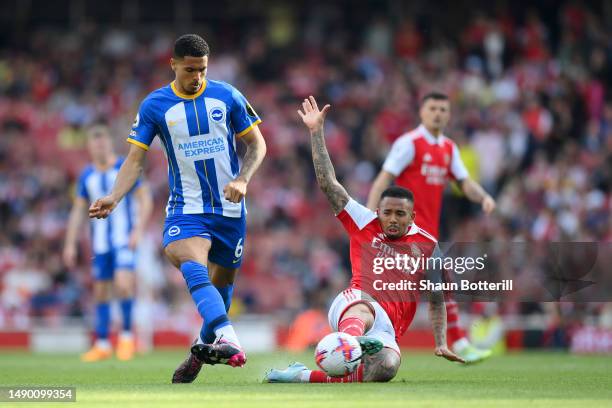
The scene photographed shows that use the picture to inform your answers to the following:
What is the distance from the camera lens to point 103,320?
13594 mm

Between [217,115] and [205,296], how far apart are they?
4.36ft

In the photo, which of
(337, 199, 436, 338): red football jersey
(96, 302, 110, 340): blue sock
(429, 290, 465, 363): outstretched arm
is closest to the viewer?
(337, 199, 436, 338): red football jersey

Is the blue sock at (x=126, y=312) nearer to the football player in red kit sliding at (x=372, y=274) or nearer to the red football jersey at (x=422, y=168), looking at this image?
the red football jersey at (x=422, y=168)

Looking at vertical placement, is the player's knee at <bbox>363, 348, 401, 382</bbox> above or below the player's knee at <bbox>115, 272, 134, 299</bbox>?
below

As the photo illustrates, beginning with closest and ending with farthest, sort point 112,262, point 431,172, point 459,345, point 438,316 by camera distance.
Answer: point 438,316
point 459,345
point 431,172
point 112,262

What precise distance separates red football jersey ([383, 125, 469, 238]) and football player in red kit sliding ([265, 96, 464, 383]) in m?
2.42

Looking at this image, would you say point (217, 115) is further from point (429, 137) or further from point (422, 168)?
point (429, 137)

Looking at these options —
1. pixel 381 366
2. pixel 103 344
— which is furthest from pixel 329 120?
pixel 381 366

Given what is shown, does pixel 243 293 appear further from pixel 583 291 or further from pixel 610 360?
pixel 583 291

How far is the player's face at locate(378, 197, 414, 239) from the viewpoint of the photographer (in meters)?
8.37

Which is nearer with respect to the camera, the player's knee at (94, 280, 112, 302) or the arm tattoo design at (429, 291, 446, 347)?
the arm tattoo design at (429, 291, 446, 347)

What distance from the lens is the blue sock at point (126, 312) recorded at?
1374 centimetres

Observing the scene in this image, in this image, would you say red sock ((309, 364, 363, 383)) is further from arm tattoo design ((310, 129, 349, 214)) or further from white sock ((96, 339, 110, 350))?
white sock ((96, 339, 110, 350))

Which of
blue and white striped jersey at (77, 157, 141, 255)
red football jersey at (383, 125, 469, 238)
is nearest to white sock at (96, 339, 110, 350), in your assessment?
blue and white striped jersey at (77, 157, 141, 255)
